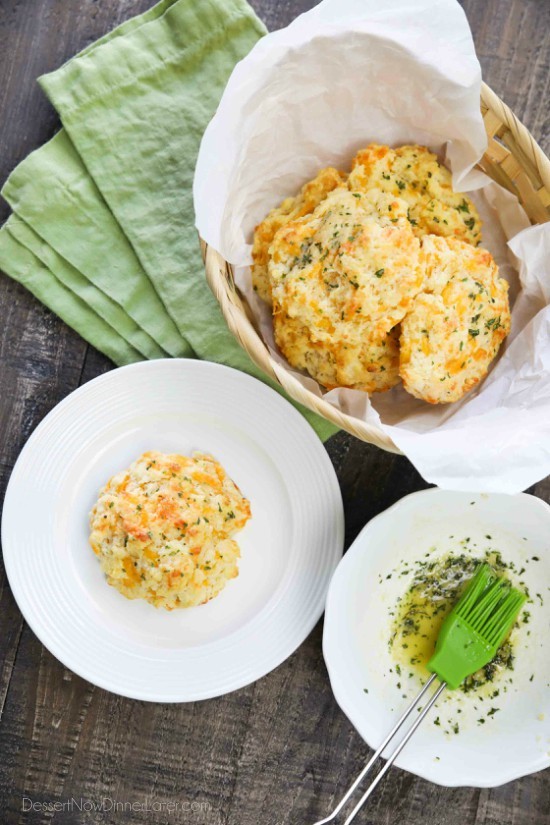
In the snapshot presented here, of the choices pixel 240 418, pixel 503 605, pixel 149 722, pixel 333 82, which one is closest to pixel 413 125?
pixel 333 82

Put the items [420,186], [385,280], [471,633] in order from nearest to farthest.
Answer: [385,280] < [420,186] < [471,633]

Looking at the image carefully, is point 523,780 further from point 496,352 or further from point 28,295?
point 28,295

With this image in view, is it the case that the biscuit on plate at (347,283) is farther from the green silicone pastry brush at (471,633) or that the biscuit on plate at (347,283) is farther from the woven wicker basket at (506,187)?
the green silicone pastry brush at (471,633)

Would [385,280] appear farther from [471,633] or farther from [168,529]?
[471,633]

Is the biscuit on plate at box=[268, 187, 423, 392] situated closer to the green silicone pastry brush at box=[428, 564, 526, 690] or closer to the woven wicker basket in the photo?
the woven wicker basket

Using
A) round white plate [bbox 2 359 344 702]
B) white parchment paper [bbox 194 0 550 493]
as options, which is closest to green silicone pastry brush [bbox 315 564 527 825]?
round white plate [bbox 2 359 344 702]

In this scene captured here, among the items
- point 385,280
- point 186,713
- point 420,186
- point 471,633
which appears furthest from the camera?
point 186,713

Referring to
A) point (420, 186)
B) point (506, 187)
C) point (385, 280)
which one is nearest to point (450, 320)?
point (385, 280)
